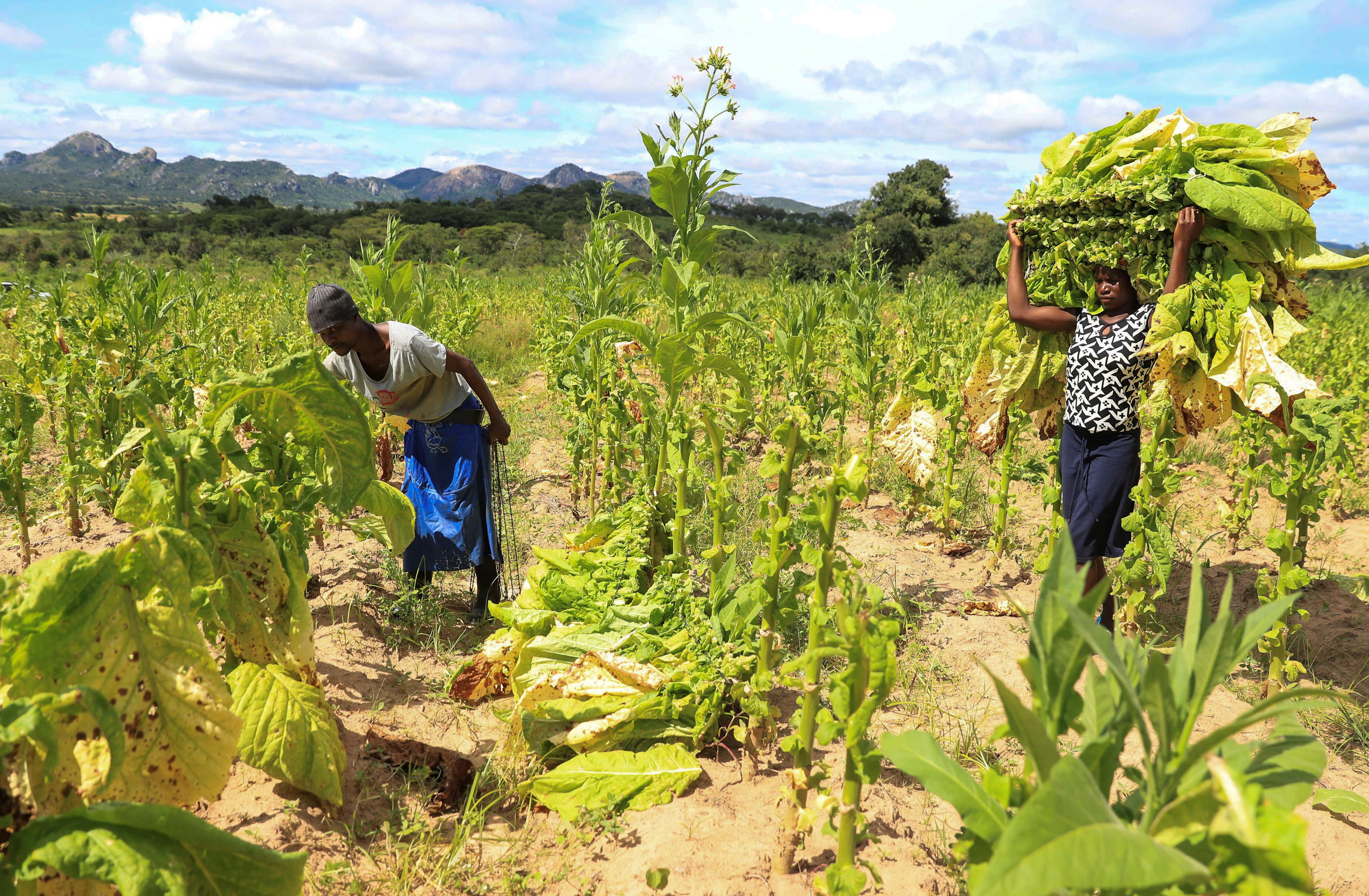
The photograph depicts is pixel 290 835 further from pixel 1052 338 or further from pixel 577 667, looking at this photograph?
pixel 1052 338

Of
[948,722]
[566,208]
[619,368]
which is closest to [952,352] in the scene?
[619,368]

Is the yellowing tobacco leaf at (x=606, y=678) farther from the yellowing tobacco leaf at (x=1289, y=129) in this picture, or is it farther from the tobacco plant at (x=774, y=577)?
the yellowing tobacco leaf at (x=1289, y=129)

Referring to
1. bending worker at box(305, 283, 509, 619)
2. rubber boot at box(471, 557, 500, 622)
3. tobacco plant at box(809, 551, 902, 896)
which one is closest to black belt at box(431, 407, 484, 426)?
bending worker at box(305, 283, 509, 619)

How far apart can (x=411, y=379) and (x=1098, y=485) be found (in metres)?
3.28

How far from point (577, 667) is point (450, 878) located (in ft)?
2.80

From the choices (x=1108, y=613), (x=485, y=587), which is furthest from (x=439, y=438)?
(x=1108, y=613)

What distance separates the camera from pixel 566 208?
55.0m

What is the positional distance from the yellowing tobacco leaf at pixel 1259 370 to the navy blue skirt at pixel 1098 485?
552 millimetres

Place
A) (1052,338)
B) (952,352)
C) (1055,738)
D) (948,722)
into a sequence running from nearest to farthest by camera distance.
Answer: (1055,738) → (948,722) → (1052,338) → (952,352)

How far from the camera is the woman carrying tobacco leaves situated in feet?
11.0

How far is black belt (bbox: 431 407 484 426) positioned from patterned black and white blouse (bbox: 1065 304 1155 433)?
2.90m

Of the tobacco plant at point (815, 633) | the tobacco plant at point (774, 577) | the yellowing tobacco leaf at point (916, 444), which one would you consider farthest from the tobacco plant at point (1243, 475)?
the tobacco plant at point (815, 633)

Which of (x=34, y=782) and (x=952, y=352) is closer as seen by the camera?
(x=34, y=782)

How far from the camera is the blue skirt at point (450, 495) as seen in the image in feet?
12.8
